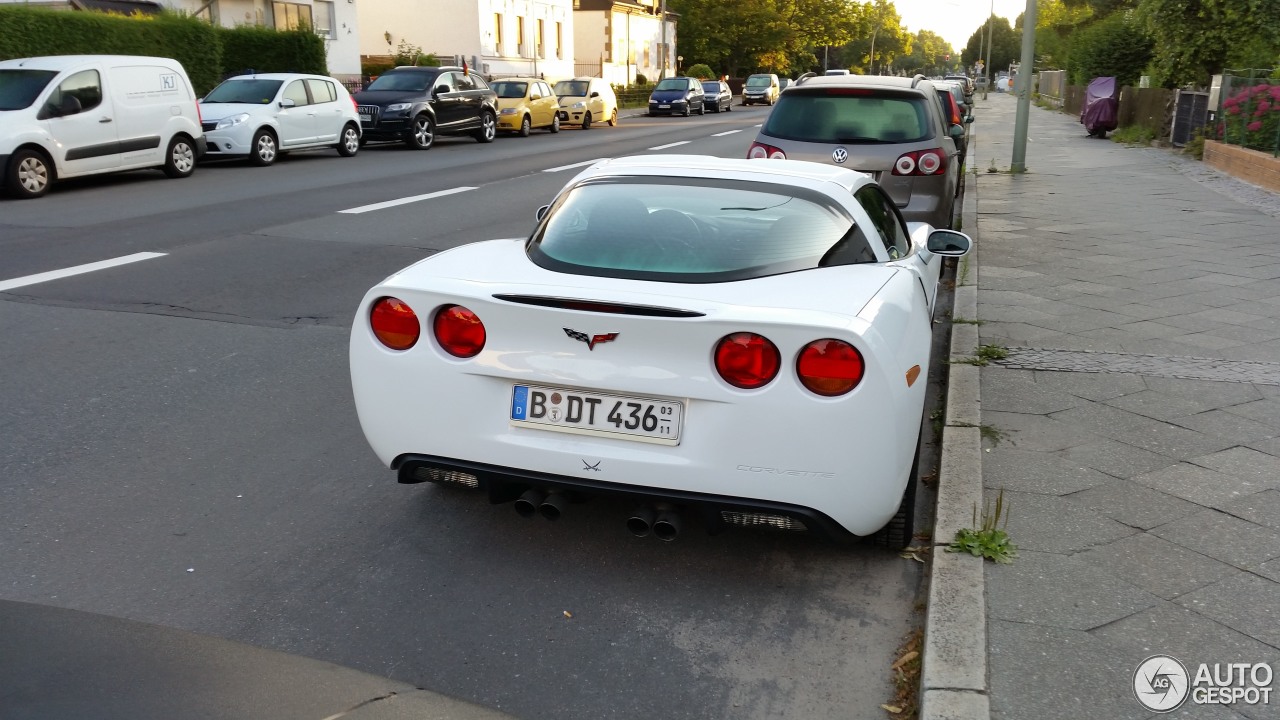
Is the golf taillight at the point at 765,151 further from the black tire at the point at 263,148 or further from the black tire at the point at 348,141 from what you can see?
the black tire at the point at 348,141

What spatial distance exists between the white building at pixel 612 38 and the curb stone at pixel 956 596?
197 ft

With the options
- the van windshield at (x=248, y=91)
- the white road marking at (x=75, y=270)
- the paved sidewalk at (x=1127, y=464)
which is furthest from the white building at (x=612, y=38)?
the paved sidewalk at (x=1127, y=464)

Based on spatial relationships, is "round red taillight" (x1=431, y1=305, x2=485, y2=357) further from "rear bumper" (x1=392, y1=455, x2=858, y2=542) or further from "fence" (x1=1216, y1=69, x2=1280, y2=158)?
"fence" (x1=1216, y1=69, x2=1280, y2=158)

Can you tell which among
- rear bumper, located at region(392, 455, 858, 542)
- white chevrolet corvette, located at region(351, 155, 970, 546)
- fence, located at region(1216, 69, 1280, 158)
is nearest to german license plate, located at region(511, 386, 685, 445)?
white chevrolet corvette, located at region(351, 155, 970, 546)

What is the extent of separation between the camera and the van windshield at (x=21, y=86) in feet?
47.7

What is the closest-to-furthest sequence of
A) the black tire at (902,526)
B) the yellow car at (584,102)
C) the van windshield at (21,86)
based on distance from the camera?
1. the black tire at (902,526)
2. the van windshield at (21,86)
3. the yellow car at (584,102)

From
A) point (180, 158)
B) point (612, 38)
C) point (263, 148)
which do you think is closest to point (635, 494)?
point (180, 158)

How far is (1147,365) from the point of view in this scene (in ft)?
20.7

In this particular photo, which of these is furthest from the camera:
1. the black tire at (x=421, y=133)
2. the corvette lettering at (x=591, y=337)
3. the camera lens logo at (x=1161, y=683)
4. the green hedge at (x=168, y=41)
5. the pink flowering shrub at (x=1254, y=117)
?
the black tire at (x=421, y=133)

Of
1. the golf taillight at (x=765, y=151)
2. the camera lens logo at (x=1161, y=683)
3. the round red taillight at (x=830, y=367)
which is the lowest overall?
the camera lens logo at (x=1161, y=683)

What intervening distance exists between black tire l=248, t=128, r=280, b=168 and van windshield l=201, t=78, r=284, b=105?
0.70 metres

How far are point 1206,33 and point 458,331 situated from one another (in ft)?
77.1

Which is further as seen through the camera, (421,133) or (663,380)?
(421,133)

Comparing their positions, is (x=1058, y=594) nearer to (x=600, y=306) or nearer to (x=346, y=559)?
(x=600, y=306)
